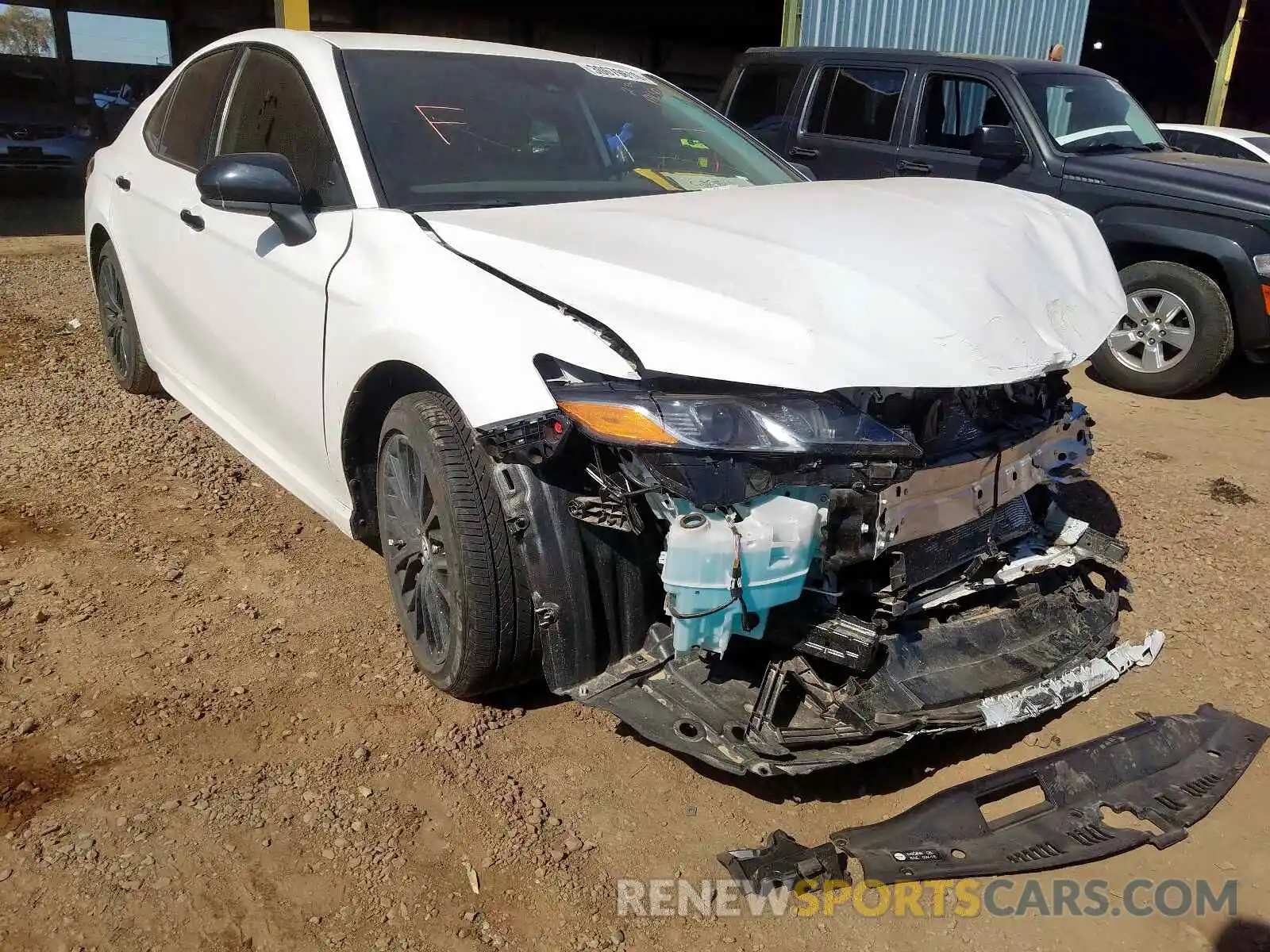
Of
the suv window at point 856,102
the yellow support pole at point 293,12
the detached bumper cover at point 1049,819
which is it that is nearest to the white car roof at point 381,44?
the detached bumper cover at point 1049,819

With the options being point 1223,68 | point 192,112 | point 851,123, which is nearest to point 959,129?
point 851,123

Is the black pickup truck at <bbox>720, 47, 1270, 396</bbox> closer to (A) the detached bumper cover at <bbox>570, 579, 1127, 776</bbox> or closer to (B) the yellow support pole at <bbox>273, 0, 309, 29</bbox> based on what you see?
(B) the yellow support pole at <bbox>273, 0, 309, 29</bbox>

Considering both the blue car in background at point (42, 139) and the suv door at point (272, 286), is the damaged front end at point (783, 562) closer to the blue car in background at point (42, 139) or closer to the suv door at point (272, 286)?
the suv door at point (272, 286)

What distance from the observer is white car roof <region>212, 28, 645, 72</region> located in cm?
338

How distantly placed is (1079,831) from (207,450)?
3.87m

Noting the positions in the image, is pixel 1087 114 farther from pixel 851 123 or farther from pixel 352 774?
pixel 352 774

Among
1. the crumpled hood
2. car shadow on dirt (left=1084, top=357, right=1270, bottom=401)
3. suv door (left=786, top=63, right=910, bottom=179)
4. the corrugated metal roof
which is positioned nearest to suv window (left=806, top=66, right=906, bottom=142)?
suv door (left=786, top=63, right=910, bottom=179)

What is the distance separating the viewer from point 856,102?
6859 millimetres

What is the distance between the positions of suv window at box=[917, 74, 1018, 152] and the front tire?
4983mm

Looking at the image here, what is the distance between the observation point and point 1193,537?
403 cm

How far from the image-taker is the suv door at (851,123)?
6680mm

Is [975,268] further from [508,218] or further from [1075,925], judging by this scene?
[1075,925]

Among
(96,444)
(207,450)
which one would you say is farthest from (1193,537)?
(96,444)

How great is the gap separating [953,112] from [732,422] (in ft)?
17.4
